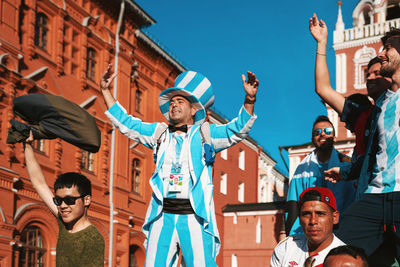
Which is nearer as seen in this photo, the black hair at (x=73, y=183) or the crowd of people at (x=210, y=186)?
the crowd of people at (x=210, y=186)

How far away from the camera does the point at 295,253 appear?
15.1 feet

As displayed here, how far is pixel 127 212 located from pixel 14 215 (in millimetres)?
7322

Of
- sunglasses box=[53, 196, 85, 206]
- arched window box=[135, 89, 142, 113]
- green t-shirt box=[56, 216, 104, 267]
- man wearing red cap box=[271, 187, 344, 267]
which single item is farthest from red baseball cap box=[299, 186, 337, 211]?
arched window box=[135, 89, 142, 113]

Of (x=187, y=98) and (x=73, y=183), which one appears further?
(x=187, y=98)

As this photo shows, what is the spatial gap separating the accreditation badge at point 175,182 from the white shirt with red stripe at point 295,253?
3.67 feet

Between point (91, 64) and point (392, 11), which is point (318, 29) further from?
point (392, 11)

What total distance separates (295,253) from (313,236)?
22 centimetres

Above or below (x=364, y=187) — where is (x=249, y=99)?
above

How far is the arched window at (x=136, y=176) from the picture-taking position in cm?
2661

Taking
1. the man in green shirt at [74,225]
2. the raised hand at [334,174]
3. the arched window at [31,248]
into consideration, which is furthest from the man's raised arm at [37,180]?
the arched window at [31,248]

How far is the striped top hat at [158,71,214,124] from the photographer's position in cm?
575

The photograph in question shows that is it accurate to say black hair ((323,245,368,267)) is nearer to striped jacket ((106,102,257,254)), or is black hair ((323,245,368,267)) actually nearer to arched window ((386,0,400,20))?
striped jacket ((106,102,257,254))

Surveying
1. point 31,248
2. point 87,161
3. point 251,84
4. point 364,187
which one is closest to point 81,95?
point 87,161

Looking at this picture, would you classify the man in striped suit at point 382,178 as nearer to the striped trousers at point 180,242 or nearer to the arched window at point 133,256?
the striped trousers at point 180,242
